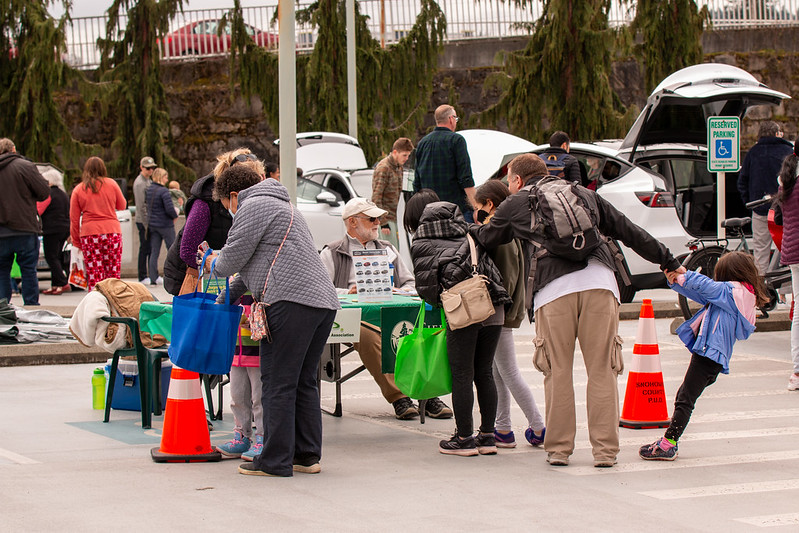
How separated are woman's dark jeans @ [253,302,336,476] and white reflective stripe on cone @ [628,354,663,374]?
2545mm

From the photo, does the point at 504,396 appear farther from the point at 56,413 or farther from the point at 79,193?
the point at 79,193

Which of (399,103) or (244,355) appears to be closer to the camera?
(244,355)

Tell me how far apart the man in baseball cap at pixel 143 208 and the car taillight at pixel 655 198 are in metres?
8.16

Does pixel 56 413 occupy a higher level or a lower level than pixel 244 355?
lower

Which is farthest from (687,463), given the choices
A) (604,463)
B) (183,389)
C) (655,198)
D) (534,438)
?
(655,198)

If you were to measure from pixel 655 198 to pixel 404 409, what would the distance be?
612 centimetres

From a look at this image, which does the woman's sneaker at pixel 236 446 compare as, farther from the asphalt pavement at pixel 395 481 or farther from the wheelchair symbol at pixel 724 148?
the wheelchair symbol at pixel 724 148

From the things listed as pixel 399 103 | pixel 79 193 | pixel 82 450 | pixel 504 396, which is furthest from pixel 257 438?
pixel 399 103

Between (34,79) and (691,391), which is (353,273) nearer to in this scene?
(691,391)

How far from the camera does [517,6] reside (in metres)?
26.3

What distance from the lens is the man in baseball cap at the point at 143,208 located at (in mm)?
18578

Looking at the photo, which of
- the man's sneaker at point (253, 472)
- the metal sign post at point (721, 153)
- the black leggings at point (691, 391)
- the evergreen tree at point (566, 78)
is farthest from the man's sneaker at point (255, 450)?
the evergreen tree at point (566, 78)

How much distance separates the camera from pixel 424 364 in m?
7.49

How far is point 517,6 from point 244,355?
20.4m
